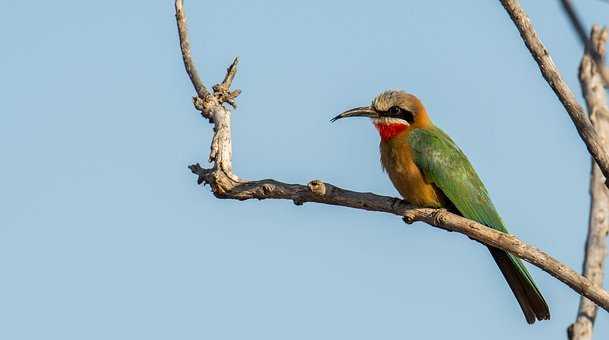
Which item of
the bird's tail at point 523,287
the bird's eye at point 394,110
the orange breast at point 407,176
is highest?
the bird's eye at point 394,110

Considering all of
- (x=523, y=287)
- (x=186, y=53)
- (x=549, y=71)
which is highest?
(x=186, y=53)

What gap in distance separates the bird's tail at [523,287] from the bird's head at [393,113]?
107 cm

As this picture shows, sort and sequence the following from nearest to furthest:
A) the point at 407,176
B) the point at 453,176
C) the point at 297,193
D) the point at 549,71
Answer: the point at 549,71 → the point at 297,193 → the point at 407,176 → the point at 453,176

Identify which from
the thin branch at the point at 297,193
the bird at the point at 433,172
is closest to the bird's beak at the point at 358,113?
the bird at the point at 433,172

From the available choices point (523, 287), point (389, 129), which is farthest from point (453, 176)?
point (523, 287)

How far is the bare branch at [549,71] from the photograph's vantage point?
3.30 metres

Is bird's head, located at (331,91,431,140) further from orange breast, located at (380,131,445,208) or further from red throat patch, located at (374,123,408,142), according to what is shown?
orange breast, located at (380,131,445,208)

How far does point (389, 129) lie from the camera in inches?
217

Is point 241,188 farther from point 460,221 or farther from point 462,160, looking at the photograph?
point 462,160

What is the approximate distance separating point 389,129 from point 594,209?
54.7 inches

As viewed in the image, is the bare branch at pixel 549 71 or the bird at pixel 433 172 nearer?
the bare branch at pixel 549 71

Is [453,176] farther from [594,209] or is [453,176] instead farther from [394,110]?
[594,209]

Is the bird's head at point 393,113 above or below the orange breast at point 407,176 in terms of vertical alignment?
above

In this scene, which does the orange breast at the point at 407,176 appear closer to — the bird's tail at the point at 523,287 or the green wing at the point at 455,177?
the green wing at the point at 455,177
